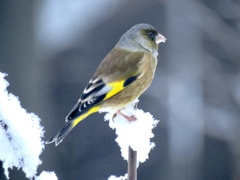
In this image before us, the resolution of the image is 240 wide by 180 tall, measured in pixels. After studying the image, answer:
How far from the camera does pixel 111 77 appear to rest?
8.30ft

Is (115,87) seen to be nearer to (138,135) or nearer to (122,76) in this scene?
(122,76)

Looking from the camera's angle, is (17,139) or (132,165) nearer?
(17,139)

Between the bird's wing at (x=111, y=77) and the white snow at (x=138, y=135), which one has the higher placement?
the bird's wing at (x=111, y=77)

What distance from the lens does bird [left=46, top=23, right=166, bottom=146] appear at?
7.97ft

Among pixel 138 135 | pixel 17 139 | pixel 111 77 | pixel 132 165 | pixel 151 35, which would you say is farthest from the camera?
pixel 151 35

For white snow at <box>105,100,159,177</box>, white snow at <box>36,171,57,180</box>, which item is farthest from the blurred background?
white snow at <box>36,171,57,180</box>

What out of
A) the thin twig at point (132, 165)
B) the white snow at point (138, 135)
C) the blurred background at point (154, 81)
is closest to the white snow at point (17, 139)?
the thin twig at point (132, 165)

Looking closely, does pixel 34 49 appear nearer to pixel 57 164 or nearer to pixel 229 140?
pixel 57 164

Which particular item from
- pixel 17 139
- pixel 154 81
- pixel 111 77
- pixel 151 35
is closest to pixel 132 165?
pixel 17 139

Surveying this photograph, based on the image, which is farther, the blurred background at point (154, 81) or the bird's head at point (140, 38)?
the blurred background at point (154, 81)

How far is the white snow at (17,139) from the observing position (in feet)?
3.40

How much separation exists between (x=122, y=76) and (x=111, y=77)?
0.06m

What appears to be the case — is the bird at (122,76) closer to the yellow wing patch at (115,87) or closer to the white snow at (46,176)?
the yellow wing patch at (115,87)

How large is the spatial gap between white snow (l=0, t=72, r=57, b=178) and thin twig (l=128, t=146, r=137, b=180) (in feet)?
0.73
